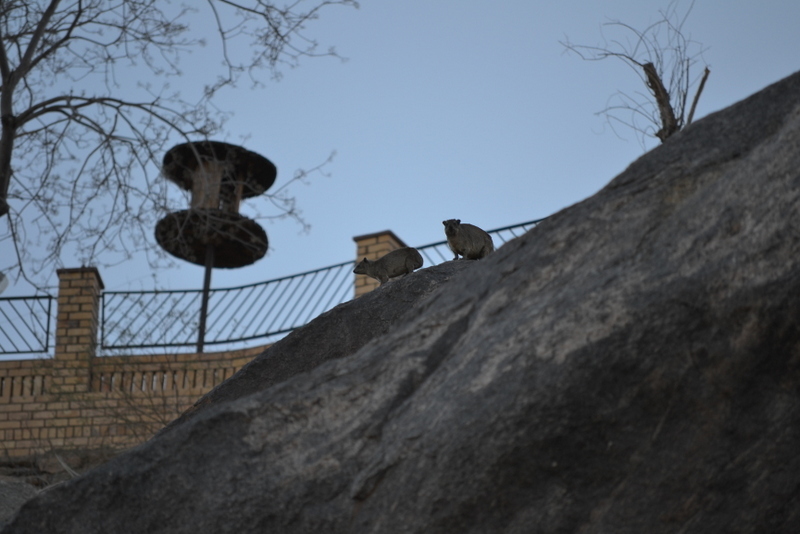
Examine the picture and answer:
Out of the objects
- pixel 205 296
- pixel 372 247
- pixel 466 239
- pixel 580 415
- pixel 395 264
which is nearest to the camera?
pixel 580 415

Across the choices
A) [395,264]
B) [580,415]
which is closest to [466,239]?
[395,264]

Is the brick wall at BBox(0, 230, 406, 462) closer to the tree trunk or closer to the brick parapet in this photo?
the brick parapet

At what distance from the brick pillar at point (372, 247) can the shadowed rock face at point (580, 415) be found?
812 cm

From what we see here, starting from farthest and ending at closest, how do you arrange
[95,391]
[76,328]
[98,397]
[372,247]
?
[76,328], [372,247], [95,391], [98,397]

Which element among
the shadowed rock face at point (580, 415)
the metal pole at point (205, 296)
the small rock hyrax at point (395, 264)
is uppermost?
the metal pole at point (205, 296)

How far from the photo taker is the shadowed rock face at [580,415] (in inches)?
82.2

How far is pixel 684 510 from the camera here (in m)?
2.11

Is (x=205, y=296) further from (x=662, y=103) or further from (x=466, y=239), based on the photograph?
(x=662, y=103)

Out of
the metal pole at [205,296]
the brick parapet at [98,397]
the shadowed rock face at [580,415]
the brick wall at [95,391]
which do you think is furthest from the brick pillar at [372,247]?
the shadowed rock face at [580,415]

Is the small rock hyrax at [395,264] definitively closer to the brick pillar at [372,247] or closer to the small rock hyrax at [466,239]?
the small rock hyrax at [466,239]

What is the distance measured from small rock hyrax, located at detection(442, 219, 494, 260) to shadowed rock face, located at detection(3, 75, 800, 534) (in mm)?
2260

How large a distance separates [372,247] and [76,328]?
3555 millimetres

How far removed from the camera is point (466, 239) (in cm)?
474

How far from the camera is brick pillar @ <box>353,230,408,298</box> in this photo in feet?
34.9
